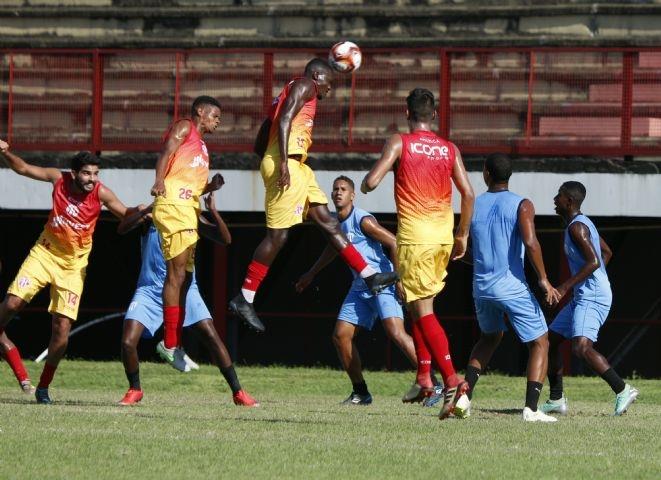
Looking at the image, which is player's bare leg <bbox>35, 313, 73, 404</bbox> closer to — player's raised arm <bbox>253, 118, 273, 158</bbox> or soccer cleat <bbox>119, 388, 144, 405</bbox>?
soccer cleat <bbox>119, 388, 144, 405</bbox>

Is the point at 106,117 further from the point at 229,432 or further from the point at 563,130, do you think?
the point at 229,432

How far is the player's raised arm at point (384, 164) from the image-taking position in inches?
418

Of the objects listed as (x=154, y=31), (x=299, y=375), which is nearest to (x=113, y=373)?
(x=299, y=375)

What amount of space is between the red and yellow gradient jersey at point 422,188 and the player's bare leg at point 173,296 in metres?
2.19

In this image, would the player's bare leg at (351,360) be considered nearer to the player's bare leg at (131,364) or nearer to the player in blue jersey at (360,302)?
the player in blue jersey at (360,302)

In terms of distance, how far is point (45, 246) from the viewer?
13086 mm

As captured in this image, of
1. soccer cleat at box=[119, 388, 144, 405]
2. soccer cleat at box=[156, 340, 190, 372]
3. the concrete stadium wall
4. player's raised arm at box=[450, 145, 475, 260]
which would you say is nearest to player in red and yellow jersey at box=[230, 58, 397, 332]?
soccer cleat at box=[156, 340, 190, 372]

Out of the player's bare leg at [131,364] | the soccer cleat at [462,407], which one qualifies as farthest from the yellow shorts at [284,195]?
the soccer cleat at [462,407]

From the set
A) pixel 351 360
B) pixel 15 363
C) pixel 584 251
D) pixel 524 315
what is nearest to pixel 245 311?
pixel 524 315

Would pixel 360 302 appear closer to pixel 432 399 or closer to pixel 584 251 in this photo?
pixel 432 399

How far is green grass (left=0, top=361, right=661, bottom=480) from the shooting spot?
27.7ft

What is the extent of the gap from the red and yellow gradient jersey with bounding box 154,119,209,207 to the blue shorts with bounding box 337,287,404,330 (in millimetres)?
2132

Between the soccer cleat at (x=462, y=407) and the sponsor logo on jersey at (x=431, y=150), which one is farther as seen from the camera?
the sponsor logo on jersey at (x=431, y=150)

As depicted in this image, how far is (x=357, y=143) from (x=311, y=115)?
286 inches
